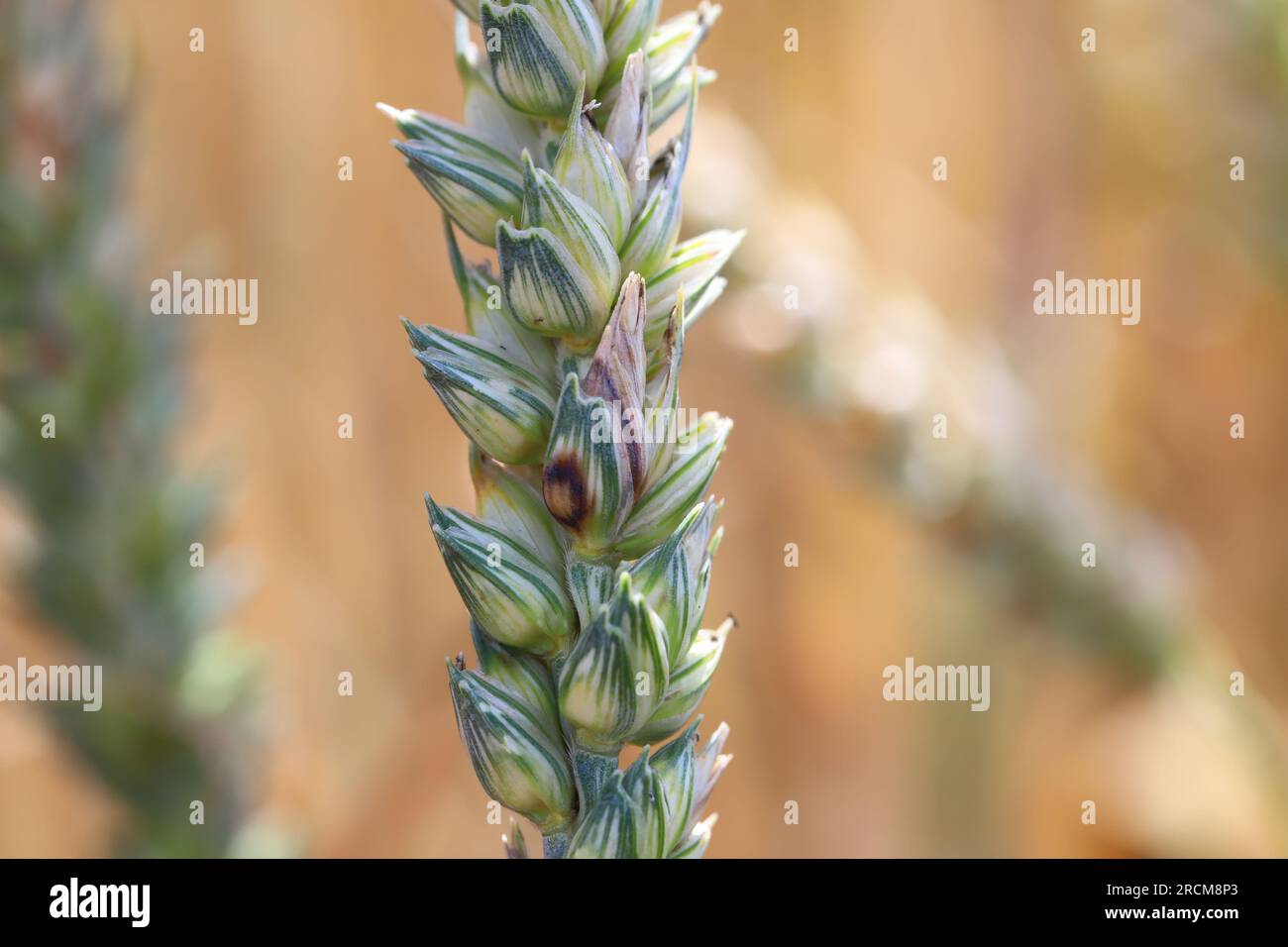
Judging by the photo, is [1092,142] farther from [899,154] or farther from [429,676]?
[429,676]

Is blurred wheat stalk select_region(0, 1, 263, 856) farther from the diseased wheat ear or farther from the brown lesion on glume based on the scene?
the brown lesion on glume

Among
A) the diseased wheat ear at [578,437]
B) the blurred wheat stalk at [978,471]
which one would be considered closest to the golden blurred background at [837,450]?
the blurred wheat stalk at [978,471]

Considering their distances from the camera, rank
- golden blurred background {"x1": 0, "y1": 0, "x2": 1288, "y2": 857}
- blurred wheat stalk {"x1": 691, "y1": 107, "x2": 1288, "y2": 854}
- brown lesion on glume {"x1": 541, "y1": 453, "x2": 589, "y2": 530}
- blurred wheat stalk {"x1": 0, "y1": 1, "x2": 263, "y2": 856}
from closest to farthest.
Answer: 1. brown lesion on glume {"x1": 541, "y1": 453, "x2": 589, "y2": 530}
2. blurred wheat stalk {"x1": 0, "y1": 1, "x2": 263, "y2": 856}
3. blurred wheat stalk {"x1": 691, "y1": 107, "x2": 1288, "y2": 854}
4. golden blurred background {"x1": 0, "y1": 0, "x2": 1288, "y2": 857}

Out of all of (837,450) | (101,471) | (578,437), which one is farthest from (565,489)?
(837,450)

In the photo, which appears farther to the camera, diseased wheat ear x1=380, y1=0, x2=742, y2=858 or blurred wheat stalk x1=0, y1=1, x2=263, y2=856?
blurred wheat stalk x1=0, y1=1, x2=263, y2=856

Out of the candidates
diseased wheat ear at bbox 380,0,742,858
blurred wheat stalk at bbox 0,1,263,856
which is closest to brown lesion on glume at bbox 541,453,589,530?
diseased wheat ear at bbox 380,0,742,858

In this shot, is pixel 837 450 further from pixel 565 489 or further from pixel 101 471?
pixel 565 489

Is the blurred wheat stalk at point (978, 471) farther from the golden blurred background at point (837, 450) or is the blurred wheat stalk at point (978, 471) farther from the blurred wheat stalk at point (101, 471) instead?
the blurred wheat stalk at point (101, 471)
